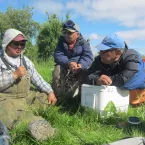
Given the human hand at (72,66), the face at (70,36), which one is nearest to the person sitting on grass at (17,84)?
the human hand at (72,66)

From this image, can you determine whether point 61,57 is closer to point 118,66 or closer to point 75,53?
point 75,53

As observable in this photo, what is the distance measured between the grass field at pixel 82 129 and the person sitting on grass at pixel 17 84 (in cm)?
27

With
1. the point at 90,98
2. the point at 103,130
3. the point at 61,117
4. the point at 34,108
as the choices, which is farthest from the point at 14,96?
the point at 103,130

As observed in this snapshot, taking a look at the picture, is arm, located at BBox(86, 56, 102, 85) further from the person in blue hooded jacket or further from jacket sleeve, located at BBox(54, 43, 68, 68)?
jacket sleeve, located at BBox(54, 43, 68, 68)

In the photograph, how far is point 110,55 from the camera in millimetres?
3846

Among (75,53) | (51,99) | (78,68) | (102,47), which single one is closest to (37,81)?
(51,99)

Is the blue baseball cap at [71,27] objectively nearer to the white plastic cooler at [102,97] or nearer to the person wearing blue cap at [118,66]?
the person wearing blue cap at [118,66]

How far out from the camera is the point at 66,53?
485cm

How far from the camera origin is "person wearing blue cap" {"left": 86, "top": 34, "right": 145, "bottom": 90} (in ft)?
12.4

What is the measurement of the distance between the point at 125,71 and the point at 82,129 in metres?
0.99

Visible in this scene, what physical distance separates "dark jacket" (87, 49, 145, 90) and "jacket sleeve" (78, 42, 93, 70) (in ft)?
1.48

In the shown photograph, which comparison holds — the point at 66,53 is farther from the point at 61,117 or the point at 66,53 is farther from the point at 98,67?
the point at 61,117

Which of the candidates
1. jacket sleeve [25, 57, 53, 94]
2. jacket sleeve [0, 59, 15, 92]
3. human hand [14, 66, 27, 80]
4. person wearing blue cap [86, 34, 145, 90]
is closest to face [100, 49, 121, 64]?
person wearing blue cap [86, 34, 145, 90]

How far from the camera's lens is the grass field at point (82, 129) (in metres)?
2.97
